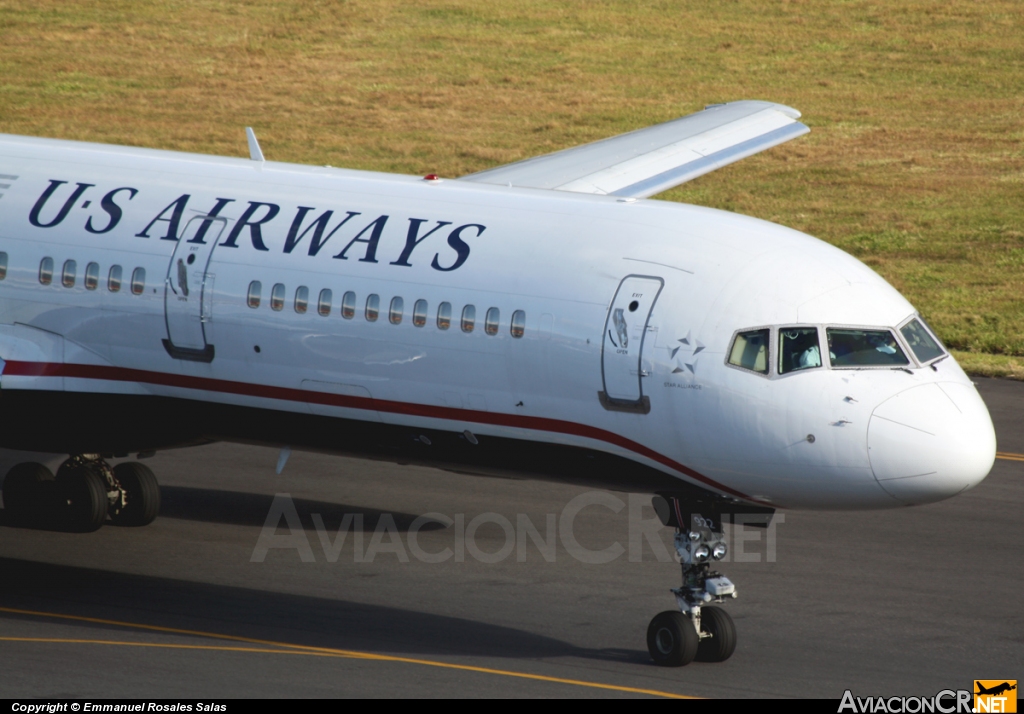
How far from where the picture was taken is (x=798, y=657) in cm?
1986

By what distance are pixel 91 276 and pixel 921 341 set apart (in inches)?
446

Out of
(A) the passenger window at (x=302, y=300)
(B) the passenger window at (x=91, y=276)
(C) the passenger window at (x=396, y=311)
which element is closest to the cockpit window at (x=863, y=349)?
(C) the passenger window at (x=396, y=311)

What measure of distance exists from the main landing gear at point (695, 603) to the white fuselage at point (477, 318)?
2.34 feet

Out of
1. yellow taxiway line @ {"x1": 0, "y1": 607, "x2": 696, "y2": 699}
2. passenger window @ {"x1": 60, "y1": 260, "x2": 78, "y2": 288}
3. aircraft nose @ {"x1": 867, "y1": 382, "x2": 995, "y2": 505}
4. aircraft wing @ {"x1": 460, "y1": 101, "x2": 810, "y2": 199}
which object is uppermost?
aircraft wing @ {"x1": 460, "y1": 101, "x2": 810, "y2": 199}

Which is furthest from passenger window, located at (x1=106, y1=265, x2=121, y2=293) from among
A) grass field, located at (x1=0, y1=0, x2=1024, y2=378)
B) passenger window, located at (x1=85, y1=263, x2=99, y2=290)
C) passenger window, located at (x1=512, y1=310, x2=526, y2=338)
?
grass field, located at (x1=0, y1=0, x2=1024, y2=378)

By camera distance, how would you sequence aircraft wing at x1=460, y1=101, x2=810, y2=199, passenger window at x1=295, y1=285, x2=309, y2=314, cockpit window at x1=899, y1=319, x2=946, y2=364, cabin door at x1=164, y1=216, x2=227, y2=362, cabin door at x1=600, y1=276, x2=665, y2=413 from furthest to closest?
1. aircraft wing at x1=460, y1=101, x2=810, y2=199
2. cabin door at x1=164, y1=216, x2=227, y2=362
3. passenger window at x1=295, y1=285, x2=309, y2=314
4. cabin door at x1=600, y1=276, x2=665, y2=413
5. cockpit window at x1=899, y1=319, x2=946, y2=364

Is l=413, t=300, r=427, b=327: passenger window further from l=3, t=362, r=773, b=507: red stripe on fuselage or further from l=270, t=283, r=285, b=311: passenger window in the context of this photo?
l=270, t=283, r=285, b=311: passenger window

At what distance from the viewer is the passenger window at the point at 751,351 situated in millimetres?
18094

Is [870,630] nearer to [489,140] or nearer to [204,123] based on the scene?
[489,140]

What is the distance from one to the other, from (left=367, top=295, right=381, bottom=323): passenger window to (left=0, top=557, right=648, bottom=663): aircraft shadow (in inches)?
164

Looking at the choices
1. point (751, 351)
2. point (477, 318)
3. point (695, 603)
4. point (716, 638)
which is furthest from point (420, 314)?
point (716, 638)

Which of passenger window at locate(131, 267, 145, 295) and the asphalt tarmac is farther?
passenger window at locate(131, 267, 145, 295)

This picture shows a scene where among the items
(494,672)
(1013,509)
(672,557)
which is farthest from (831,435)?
(1013,509)

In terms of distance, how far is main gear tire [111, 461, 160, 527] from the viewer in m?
25.8
